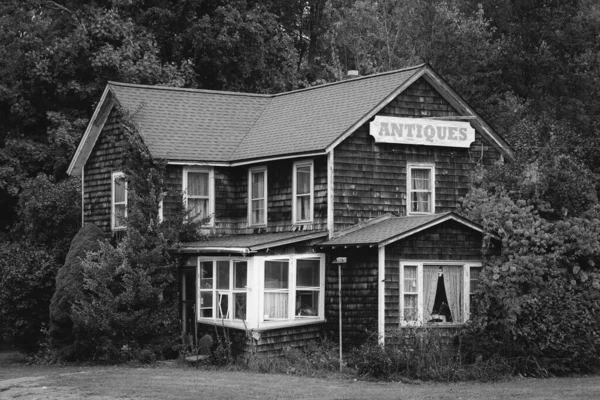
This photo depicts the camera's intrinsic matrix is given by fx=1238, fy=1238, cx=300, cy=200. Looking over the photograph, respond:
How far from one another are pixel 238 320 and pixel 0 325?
33.4 ft

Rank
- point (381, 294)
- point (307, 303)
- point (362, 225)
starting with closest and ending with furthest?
point (381, 294), point (307, 303), point (362, 225)

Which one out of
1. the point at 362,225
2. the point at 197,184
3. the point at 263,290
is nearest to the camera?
the point at 263,290

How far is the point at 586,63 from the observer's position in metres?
54.7

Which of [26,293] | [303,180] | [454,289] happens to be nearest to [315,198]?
[303,180]

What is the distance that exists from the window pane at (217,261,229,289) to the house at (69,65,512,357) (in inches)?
2.3

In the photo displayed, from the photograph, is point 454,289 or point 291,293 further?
point 291,293

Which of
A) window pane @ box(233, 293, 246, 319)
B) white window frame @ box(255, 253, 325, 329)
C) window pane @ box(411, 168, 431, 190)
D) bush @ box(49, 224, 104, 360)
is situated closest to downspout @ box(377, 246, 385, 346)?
white window frame @ box(255, 253, 325, 329)

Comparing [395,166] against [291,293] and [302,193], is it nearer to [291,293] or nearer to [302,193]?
[302,193]

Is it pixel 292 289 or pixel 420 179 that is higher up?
pixel 420 179

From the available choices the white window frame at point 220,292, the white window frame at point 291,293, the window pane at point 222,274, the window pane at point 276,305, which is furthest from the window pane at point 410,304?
the window pane at point 222,274

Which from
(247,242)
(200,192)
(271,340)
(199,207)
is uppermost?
(200,192)

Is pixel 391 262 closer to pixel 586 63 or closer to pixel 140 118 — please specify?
pixel 140 118

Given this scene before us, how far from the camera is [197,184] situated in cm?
3884

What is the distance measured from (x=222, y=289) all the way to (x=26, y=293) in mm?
8462
